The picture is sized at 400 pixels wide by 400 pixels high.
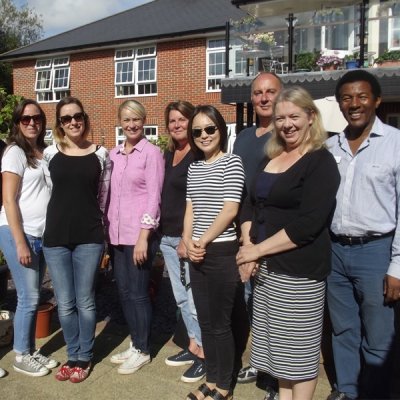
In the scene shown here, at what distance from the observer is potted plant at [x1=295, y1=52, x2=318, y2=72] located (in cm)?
1126

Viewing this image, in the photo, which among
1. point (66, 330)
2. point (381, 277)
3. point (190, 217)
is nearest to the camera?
point (381, 277)

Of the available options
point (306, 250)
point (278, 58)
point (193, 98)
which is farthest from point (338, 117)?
point (193, 98)

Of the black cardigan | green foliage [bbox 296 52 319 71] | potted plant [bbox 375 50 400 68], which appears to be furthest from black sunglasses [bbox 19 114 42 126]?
green foliage [bbox 296 52 319 71]

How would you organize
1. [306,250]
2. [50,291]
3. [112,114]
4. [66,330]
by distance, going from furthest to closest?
[112,114] < [50,291] < [66,330] < [306,250]

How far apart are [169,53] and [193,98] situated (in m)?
2.26

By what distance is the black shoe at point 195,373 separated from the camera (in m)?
3.58

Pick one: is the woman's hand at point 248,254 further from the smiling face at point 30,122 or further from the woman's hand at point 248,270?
the smiling face at point 30,122

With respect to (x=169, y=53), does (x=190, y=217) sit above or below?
below

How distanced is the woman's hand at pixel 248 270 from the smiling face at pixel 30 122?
192 centimetres

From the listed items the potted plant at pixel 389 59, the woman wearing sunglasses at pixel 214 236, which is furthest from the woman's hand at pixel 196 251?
the potted plant at pixel 389 59

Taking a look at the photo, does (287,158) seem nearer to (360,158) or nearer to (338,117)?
(360,158)

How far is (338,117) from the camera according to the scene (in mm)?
6402

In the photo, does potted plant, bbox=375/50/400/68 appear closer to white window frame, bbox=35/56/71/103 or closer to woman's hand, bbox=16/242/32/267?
woman's hand, bbox=16/242/32/267

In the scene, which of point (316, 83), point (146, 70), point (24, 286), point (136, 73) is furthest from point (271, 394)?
point (136, 73)
